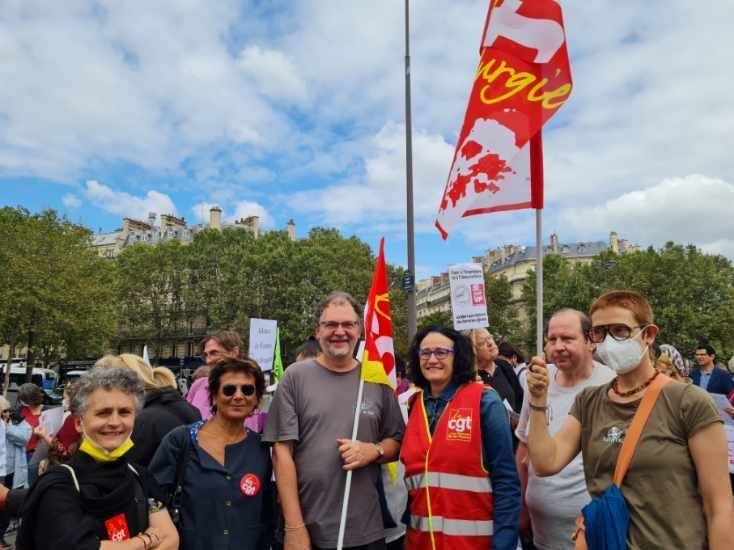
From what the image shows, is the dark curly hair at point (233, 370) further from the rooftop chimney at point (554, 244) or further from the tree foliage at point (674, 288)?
the rooftop chimney at point (554, 244)

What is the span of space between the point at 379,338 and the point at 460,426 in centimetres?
86

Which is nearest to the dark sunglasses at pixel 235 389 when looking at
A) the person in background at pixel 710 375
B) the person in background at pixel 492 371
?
the person in background at pixel 492 371

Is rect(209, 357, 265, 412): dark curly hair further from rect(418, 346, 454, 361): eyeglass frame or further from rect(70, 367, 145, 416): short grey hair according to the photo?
rect(418, 346, 454, 361): eyeglass frame

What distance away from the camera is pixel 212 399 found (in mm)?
3381

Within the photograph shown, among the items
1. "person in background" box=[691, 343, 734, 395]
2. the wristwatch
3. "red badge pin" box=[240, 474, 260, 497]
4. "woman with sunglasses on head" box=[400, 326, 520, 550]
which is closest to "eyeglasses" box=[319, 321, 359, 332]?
"woman with sunglasses on head" box=[400, 326, 520, 550]

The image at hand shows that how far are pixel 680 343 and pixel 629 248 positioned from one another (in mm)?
52733

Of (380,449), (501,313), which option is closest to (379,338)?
(380,449)

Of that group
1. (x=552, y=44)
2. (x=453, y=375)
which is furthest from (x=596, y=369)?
(x=552, y=44)

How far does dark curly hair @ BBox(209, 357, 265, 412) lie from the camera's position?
3.34m

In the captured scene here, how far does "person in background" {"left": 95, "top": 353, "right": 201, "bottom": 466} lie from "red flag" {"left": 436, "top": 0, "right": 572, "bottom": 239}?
2323 millimetres

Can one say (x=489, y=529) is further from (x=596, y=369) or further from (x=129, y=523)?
(x=129, y=523)

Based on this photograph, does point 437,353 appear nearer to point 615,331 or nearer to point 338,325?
point 338,325

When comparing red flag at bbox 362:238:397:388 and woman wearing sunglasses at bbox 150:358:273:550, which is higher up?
red flag at bbox 362:238:397:388

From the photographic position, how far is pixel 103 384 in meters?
2.72
